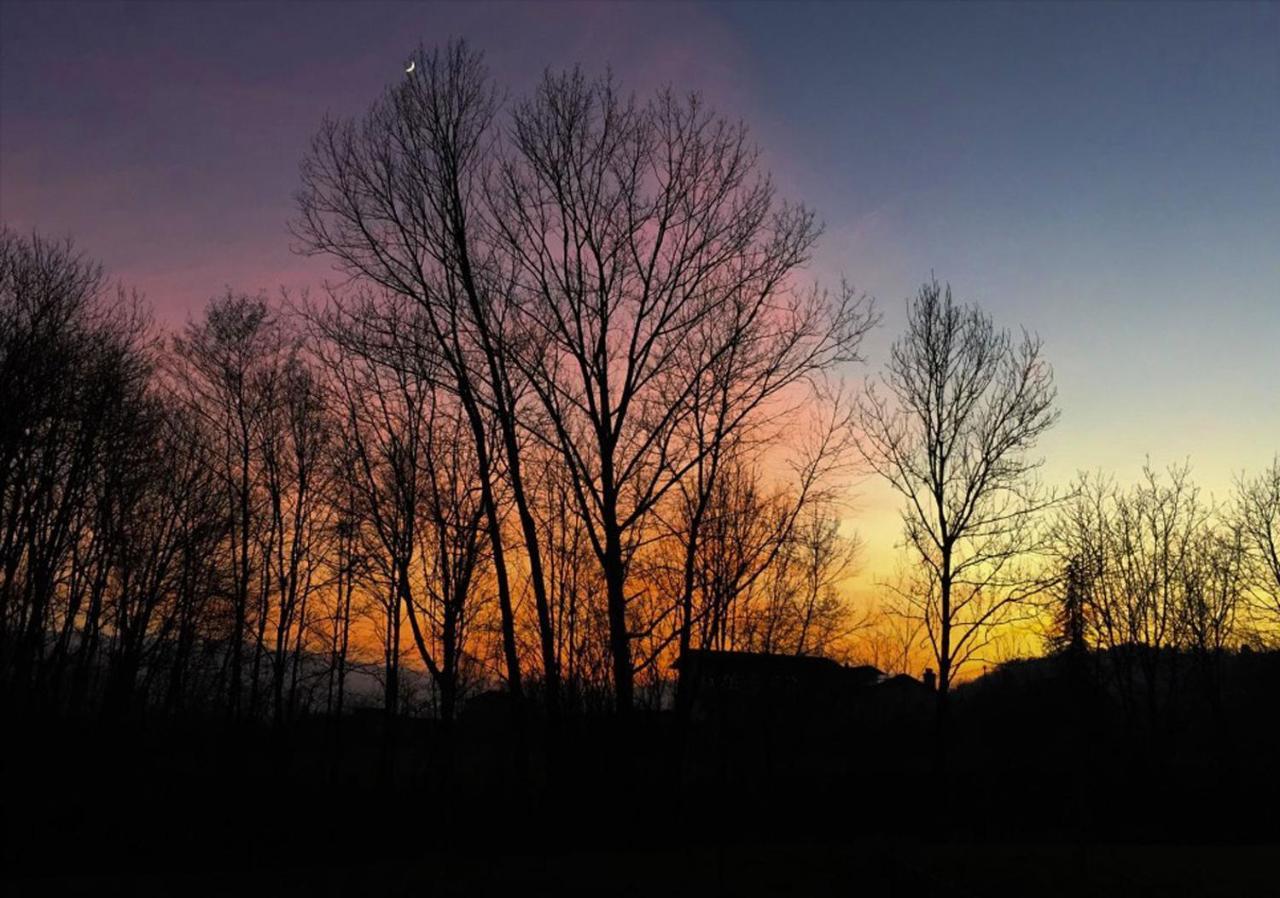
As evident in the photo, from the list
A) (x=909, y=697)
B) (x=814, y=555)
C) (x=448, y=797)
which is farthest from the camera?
(x=909, y=697)

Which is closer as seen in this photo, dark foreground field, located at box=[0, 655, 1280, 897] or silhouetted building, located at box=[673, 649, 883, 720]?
dark foreground field, located at box=[0, 655, 1280, 897]

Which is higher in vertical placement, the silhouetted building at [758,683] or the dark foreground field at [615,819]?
the silhouetted building at [758,683]

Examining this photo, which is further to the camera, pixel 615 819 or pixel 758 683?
pixel 758 683

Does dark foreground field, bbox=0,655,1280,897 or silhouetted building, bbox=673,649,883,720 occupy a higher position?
silhouetted building, bbox=673,649,883,720

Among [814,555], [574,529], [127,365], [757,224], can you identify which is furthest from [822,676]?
[127,365]

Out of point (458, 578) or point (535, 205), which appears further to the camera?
point (458, 578)

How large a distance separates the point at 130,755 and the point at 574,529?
15.3m

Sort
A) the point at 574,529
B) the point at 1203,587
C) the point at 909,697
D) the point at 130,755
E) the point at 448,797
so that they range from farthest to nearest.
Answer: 1. the point at 909,697
2. the point at 1203,587
3. the point at 574,529
4. the point at 130,755
5. the point at 448,797

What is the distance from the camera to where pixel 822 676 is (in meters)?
43.0

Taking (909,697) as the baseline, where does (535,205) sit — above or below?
above

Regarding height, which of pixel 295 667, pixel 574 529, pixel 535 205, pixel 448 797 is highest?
pixel 535 205

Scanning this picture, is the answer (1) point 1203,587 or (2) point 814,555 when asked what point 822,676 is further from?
(1) point 1203,587

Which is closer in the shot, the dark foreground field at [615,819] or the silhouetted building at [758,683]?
the dark foreground field at [615,819]

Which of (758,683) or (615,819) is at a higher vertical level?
(758,683)
